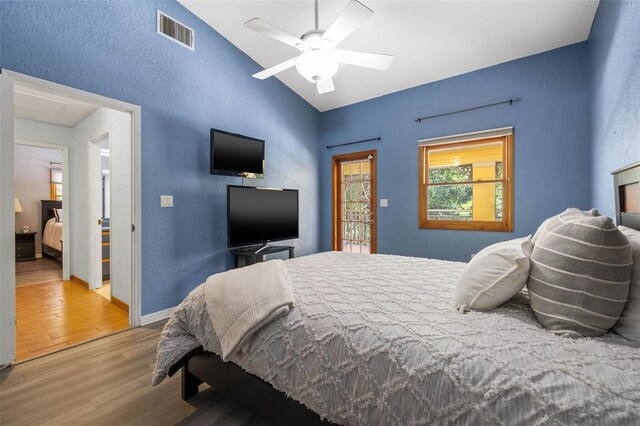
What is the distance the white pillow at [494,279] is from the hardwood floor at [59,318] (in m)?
2.96

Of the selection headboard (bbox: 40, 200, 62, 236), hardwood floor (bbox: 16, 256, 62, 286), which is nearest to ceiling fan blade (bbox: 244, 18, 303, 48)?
hardwood floor (bbox: 16, 256, 62, 286)

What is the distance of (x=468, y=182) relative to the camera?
142 inches

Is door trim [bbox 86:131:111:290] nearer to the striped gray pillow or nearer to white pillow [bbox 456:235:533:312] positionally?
white pillow [bbox 456:235:533:312]

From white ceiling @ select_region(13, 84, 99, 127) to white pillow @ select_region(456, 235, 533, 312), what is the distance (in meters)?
4.04

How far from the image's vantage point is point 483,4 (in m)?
2.52

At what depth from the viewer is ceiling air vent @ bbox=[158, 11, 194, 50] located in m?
2.85

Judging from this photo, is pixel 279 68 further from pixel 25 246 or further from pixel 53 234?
pixel 25 246

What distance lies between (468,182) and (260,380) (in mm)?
3330

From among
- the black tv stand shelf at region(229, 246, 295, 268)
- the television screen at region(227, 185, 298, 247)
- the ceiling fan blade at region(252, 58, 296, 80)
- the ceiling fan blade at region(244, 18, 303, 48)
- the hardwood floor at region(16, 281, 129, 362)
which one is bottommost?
the hardwood floor at region(16, 281, 129, 362)

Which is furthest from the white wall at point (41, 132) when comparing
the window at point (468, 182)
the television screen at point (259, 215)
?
the window at point (468, 182)

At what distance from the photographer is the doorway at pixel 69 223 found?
6.51ft

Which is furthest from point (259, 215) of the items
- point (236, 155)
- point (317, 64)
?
point (317, 64)

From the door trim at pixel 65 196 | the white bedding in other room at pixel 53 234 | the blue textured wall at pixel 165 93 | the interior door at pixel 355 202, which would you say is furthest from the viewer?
the white bedding in other room at pixel 53 234

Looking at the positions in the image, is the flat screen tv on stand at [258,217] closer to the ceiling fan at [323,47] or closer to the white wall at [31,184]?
the ceiling fan at [323,47]
